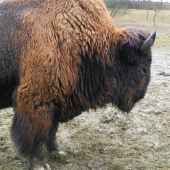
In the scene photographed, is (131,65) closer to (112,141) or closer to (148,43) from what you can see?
(148,43)

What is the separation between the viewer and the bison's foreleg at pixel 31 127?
8.28 feet

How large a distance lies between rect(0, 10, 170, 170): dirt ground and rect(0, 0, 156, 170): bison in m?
0.58

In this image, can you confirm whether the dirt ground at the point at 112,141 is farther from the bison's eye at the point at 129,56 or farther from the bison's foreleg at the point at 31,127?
the bison's eye at the point at 129,56

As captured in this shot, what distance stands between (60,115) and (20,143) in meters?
0.57

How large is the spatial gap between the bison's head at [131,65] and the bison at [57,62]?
0.5 inches

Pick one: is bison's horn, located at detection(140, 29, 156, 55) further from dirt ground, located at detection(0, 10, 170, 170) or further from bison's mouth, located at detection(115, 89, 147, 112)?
dirt ground, located at detection(0, 10, 170, 170)

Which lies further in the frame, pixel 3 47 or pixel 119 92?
pixel 119 92

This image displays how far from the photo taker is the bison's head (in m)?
2.75

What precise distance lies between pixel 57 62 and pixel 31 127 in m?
0.80

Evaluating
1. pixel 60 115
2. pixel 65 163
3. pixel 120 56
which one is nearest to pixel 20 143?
pixel 60 115

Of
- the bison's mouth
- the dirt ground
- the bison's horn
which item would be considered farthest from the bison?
the dirt ground

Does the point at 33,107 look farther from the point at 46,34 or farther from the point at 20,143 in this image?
the point at 46,34

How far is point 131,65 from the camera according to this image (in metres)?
2.88

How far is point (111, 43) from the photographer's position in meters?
2.77
